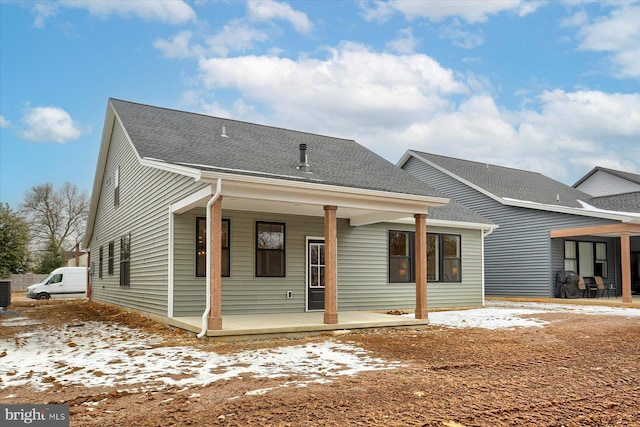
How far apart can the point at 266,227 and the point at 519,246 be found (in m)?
11.4

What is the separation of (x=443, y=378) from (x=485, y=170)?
64.5 ft

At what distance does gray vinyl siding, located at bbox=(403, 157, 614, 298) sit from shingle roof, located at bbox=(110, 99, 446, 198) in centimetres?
698

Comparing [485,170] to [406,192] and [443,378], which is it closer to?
[406,192]

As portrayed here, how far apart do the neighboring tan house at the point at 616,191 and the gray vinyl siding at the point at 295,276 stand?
34.1 ft

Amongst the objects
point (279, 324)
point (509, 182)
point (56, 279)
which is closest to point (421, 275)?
point (279, 324)

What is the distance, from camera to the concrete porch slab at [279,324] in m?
9.19

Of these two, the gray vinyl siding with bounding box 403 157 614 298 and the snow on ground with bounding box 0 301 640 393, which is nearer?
the snow on ground with bounding box 0 301 640 393

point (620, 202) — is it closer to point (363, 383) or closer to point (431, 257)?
point (431, 257)

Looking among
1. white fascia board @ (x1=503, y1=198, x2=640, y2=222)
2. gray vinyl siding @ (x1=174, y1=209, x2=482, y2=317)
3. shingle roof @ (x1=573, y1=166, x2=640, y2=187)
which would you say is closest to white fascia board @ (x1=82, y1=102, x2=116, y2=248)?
gray vinyl siding @ (x1=174, y1=209, x2=482, y2=317)

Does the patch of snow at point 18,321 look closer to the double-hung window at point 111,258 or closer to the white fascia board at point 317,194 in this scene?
the double-hung window at point 111,258

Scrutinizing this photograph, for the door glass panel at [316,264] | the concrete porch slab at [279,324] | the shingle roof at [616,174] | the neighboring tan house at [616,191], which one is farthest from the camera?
the shingle roof at [616,174]

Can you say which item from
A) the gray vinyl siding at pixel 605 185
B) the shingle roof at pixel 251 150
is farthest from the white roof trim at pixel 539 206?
the shingle roof at pixel 251 150

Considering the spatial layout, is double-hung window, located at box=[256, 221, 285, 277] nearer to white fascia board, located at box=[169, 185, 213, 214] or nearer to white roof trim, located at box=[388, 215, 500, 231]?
white fascia board, located at box=[169, 185, 213, 214]

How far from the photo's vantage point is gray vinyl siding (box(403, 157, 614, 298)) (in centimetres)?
1906
